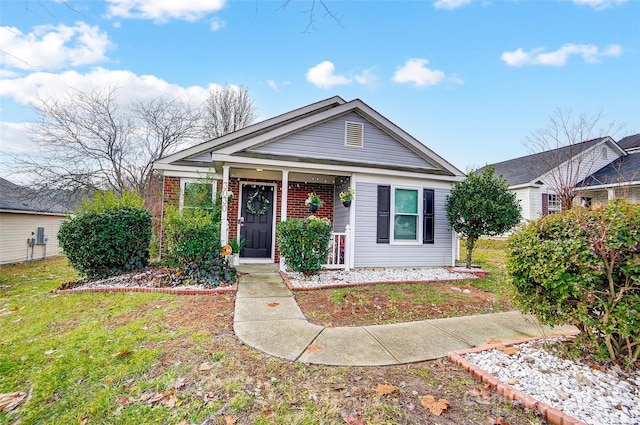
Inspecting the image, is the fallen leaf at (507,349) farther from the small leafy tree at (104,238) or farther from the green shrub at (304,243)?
the small leafy tree at (104,238)

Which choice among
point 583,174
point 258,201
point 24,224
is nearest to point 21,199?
point 24,224

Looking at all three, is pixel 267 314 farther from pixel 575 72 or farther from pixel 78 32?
pixel 575 72

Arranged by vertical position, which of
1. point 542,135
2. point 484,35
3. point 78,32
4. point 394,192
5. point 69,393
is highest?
point 484,35

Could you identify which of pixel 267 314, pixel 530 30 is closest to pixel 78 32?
pixel 267 314

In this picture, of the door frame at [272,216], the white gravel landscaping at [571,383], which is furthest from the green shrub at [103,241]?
the white gravel landscaping at [571,383]

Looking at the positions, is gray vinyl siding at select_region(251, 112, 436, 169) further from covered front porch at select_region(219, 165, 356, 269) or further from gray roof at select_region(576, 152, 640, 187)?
gray roof at select_region(576, 152, 640, 187)

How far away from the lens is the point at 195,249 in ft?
18.1

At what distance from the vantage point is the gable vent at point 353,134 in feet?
24.8

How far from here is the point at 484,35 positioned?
313 inches

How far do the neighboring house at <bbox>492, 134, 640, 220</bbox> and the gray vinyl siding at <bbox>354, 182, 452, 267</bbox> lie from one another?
667cm

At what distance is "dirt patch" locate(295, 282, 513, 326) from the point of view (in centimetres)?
401

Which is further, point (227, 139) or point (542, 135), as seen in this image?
point (542, 135)

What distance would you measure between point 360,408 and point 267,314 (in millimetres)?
Result: 2233

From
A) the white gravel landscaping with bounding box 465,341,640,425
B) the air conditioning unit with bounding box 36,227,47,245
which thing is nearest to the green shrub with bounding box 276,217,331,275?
the white gravel landscaping with bounding box 465,341,640,425
